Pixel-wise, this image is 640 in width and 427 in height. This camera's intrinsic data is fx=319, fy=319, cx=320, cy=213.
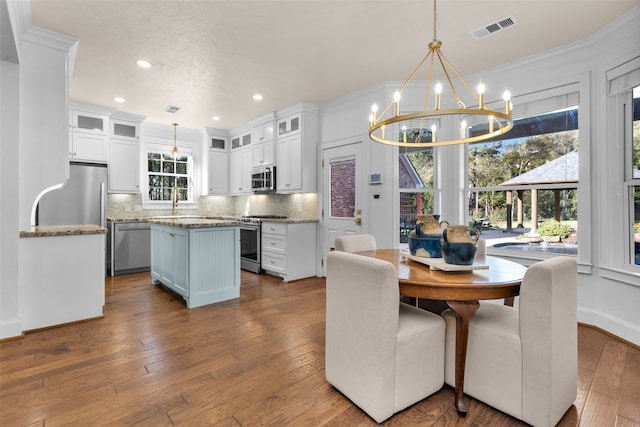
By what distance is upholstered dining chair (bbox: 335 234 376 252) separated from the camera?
268cm

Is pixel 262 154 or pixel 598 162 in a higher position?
pixel 262 154

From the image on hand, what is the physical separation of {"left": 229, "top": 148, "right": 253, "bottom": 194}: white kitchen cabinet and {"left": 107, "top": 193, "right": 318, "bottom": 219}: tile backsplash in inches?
14.3

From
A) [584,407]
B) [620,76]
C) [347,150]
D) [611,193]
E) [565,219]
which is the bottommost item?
[584,407]

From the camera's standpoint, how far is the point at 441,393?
1.89 m

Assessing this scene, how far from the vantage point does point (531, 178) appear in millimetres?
3408

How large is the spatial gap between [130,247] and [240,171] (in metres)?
2.33

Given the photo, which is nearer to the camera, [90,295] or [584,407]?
[584,407]

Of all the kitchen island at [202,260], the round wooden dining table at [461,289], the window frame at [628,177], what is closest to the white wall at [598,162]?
the window frame at [628,177]

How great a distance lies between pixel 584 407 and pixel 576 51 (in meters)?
3.06

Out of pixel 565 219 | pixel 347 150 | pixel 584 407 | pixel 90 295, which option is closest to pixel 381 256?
pixel 584 407

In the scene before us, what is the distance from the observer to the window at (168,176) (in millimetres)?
6211

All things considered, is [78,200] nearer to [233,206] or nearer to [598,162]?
[233,206]

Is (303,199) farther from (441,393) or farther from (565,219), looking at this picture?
(441,393)

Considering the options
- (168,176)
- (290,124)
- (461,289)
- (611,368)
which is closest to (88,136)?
(168,176)
